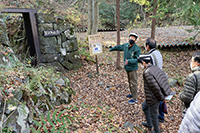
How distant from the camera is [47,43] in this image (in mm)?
6473

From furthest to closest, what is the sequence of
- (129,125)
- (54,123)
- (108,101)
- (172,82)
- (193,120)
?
1. (172,82)
2. (108,101)
3. (129,125)
4. (54,123)
5. (193,120)

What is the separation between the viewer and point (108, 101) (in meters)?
4.96

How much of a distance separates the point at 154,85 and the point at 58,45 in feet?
16.5

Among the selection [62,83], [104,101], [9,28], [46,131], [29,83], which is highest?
[9,28]

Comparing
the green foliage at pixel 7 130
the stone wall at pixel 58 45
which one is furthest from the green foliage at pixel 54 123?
the stone wall at pixel 58 45

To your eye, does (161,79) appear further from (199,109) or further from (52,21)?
(52,21)

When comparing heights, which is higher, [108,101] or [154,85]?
[154,85]

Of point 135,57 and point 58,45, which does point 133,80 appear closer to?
point 135,57

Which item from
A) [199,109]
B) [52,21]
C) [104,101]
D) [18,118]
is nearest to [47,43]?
[52,21]

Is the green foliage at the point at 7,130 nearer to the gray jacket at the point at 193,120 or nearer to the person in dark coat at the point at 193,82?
the gray jacket at the point at 193,120

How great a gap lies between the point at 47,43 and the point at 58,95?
3267 mm

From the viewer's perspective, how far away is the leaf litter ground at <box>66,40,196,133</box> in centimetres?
373

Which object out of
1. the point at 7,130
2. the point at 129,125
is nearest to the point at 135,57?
the point at 129,125

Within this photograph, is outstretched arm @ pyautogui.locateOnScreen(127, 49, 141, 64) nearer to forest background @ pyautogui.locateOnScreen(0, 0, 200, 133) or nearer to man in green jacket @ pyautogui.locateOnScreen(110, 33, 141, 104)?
man in green jacket @ pyautogui.locateOnScreen(110, 33, 141, 104)
